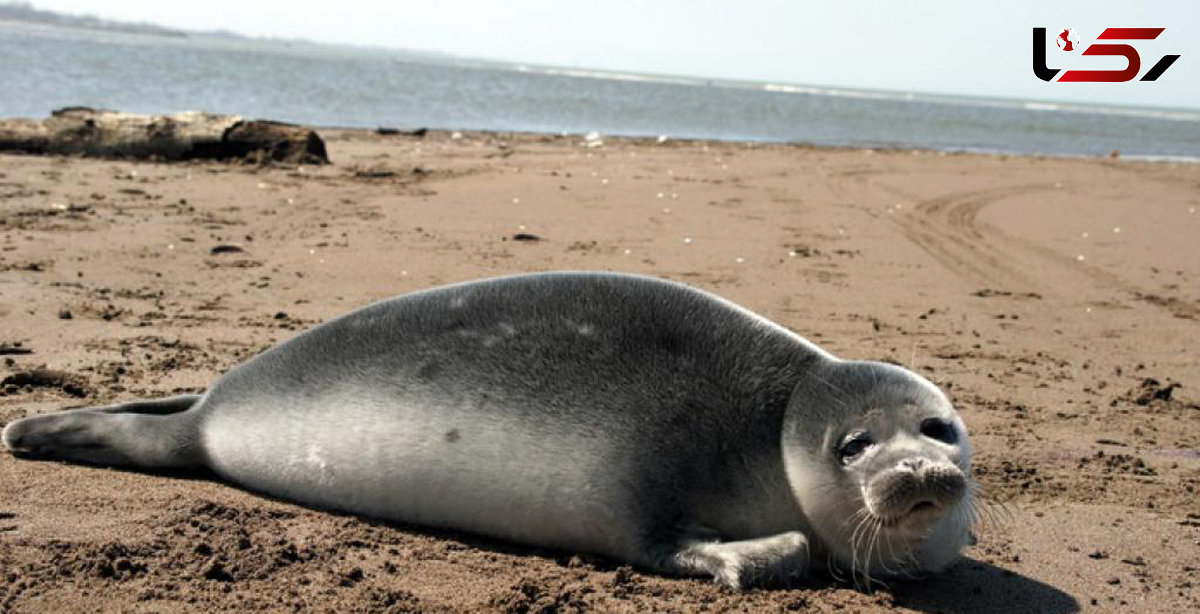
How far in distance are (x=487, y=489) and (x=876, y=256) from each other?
7021mm

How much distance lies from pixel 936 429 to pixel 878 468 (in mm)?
237

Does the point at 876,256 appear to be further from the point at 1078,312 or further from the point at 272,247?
the point at 272,247

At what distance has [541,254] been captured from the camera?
9.48 meters

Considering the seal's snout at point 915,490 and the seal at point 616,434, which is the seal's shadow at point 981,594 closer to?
the seal at point 616,434

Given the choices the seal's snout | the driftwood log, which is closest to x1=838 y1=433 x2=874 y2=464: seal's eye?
the seal's snout

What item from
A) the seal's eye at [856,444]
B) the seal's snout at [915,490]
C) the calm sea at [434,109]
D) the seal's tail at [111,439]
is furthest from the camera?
the calm sea at [434,109]

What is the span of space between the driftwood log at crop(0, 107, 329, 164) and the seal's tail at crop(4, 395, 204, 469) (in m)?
9.80

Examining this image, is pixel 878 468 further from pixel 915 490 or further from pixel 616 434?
pixel 616 434

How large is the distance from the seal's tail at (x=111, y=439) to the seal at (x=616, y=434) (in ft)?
0.43

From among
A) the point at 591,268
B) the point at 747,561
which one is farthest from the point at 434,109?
the point at 747,561

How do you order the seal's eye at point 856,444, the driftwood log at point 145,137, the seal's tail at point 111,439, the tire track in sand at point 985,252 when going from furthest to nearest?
the driftwood log at point 145,137 → the tire track in sand at point 985,252 → the seal's tail at point 111,439 → the seal's eye at point 856,444

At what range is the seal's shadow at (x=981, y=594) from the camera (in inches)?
139

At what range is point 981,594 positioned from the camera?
11.9 ft

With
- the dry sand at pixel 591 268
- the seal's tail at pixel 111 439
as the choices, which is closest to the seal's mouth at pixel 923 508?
the dry sand at pixel 591 268
